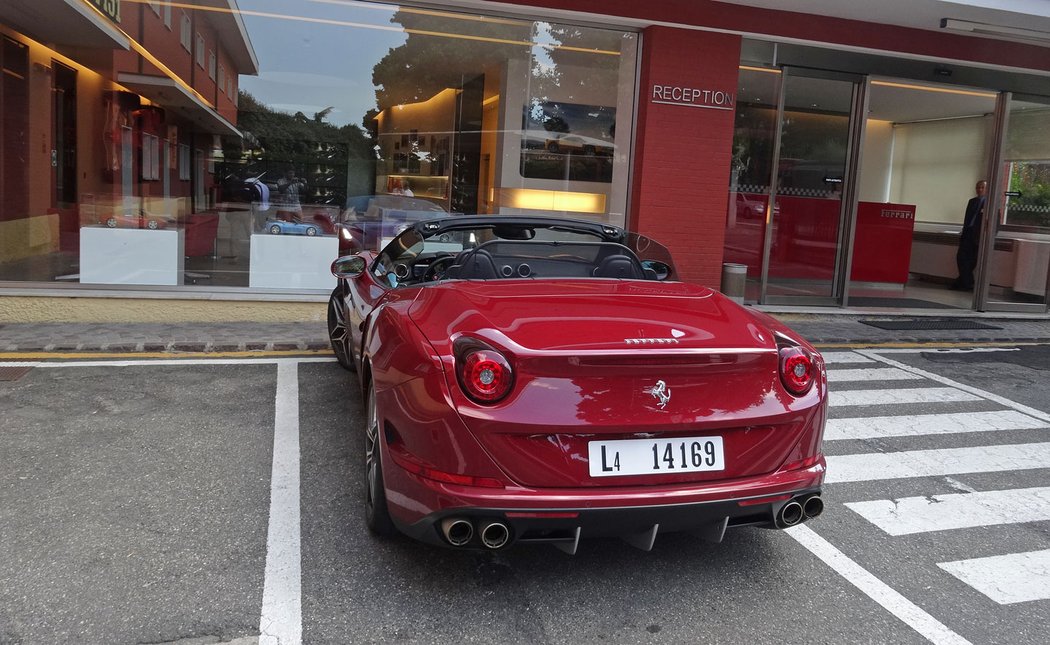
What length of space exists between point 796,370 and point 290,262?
267 inches

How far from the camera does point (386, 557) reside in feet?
11.3

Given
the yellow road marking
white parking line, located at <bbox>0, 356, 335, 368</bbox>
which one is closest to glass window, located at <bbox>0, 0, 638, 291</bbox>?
the yellow road marking

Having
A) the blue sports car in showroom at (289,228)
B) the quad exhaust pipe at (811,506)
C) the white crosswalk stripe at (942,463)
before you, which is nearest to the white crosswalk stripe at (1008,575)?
the white crosswalk stripe at (942,463)

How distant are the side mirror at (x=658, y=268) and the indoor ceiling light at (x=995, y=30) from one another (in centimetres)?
680

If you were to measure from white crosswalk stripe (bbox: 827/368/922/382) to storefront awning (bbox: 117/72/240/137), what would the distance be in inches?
253

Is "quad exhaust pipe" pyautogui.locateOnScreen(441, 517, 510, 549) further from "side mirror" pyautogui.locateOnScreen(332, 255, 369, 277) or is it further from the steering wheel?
"side mirror" pyautogui.locateOnScreen(332, 255, 369, 277)

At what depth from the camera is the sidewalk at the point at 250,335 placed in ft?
23.2

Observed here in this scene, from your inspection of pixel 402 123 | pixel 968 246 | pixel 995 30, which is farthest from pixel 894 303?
pixel 402 123

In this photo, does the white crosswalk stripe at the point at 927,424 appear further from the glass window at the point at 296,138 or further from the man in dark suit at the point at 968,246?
the man in dark suit at the point at 968,246

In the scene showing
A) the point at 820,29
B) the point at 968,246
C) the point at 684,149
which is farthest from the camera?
the point at 968,246

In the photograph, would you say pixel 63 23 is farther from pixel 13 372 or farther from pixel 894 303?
pixel 894 303

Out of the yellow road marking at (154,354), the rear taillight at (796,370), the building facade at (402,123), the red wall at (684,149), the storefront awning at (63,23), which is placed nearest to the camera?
the rear taillight at (796,370)

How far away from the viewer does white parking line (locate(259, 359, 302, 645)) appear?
9.46 ft

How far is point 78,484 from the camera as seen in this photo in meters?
4.09
